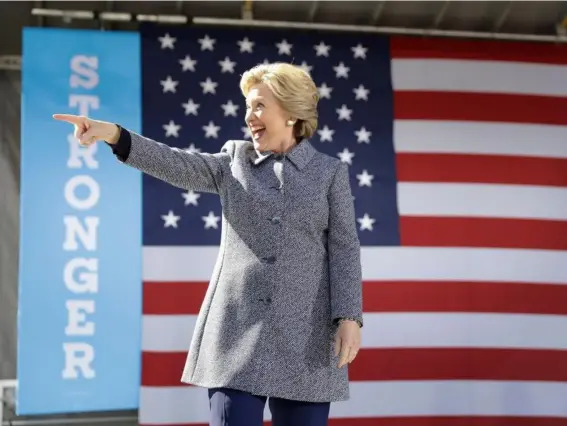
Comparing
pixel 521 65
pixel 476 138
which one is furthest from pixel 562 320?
pixel 521 65

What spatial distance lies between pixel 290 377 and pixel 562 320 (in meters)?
2.90

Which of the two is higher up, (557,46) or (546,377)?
(557,46)

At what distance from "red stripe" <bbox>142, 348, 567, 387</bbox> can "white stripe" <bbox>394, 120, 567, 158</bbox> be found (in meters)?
1.06

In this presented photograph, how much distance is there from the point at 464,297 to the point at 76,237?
1.99 metres

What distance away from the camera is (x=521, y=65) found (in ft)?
13.9

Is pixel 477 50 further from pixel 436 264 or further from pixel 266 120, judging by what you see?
pixel 266 120

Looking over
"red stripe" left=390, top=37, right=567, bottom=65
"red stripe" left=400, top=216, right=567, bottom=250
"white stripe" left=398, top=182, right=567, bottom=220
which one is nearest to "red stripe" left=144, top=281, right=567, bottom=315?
"red stripe" left=400, top=216, right=567, bottom=250

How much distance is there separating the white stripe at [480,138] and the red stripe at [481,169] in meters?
0.03

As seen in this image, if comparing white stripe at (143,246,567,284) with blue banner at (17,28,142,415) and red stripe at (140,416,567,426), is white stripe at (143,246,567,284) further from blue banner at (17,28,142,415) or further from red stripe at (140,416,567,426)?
red stripe at (140,416,567,426)

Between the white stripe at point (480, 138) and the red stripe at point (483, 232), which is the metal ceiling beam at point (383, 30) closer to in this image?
the white stripe at point (480, 138)

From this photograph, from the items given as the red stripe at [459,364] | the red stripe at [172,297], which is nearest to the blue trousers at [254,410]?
the red stripe at [172,297]

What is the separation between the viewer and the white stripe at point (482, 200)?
13.2ft

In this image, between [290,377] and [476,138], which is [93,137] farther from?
[476,138]

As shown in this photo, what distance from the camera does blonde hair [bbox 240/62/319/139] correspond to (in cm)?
165
